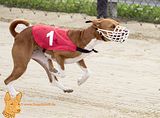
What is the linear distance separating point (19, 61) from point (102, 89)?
126 cm

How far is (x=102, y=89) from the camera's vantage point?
7895 mm

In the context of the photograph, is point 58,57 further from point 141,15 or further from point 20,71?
point 141,15

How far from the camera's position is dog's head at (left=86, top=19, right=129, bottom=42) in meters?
6.80

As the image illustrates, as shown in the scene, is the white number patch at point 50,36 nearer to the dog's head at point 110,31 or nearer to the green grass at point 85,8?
the dog's head at point 110,31

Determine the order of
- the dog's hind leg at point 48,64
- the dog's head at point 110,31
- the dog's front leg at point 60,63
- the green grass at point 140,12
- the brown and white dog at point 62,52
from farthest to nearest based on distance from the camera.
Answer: the green grass at point 140,12 → the dog's hind leg at point 48,64 → the dog's front leg at point 60,63 → the brown and white dog at point 62,52 → the dog's head at point 110,31

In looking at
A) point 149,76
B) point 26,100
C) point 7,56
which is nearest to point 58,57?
point 26,100

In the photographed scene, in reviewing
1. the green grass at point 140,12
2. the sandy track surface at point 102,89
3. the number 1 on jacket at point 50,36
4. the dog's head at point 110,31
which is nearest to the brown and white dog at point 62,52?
the dog's head at point 110,31

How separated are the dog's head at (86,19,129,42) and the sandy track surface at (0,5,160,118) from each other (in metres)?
0.79

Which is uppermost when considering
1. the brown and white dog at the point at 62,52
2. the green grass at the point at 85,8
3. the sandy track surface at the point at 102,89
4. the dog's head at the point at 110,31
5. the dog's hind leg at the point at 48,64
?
the dog's head at the point at 110,31

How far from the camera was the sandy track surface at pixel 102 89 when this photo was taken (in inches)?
272

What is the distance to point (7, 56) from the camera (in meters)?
9.84

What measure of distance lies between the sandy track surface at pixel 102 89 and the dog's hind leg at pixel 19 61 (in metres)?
0.24

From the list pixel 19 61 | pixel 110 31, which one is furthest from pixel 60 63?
pixel 110 31

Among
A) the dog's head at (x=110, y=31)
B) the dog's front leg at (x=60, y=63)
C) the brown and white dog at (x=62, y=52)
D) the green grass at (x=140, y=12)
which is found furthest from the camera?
the green grass at (x=140, y=12)
